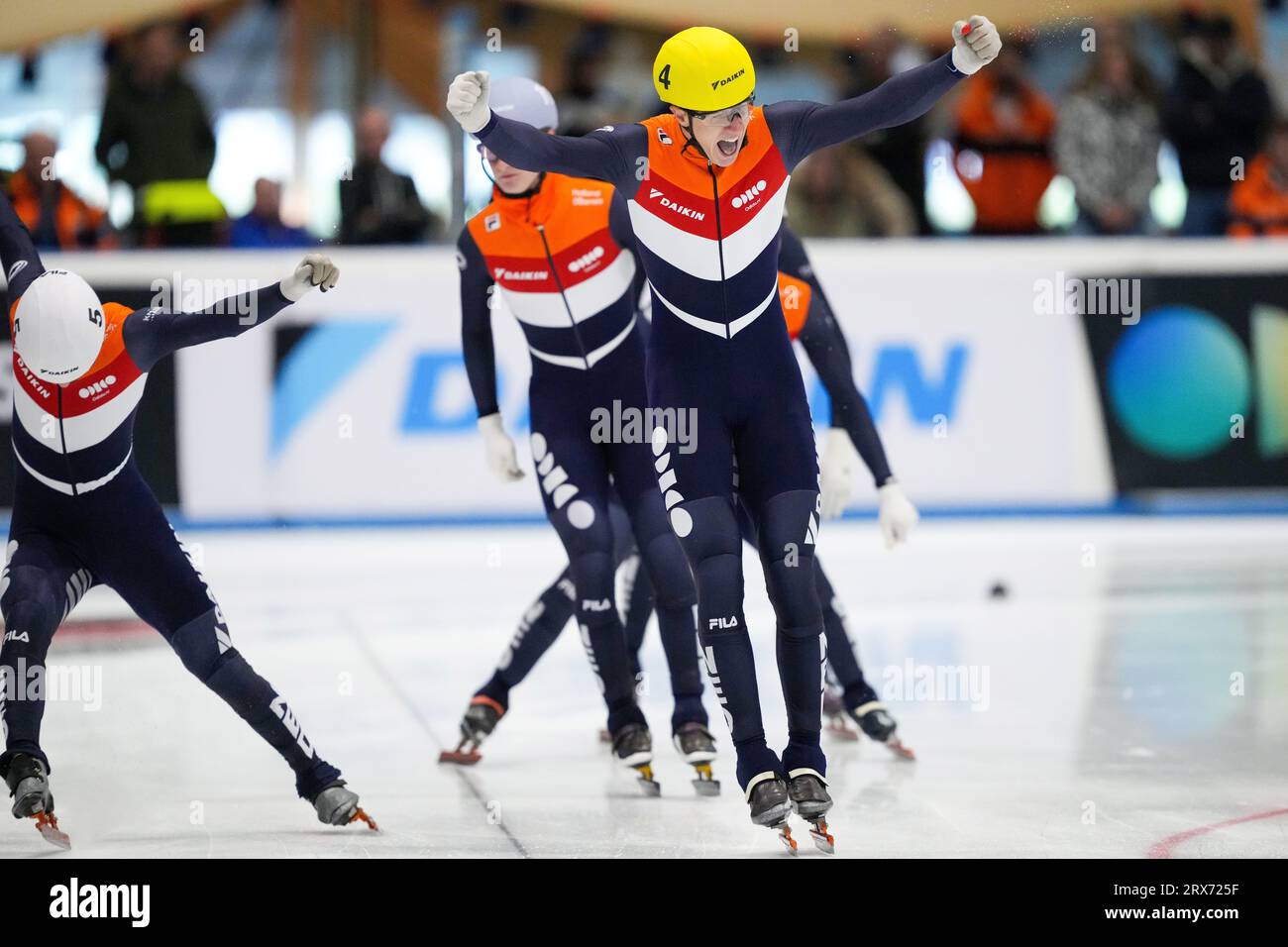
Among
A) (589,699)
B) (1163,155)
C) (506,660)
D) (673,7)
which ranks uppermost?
(673,7)

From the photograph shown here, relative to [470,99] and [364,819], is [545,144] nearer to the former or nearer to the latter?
[470,99]

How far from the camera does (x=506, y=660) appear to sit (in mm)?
6117

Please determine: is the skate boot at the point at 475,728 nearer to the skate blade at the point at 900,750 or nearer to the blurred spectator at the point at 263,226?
the skate blade at the point at 900,750

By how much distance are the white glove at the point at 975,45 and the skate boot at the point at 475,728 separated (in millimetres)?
2790

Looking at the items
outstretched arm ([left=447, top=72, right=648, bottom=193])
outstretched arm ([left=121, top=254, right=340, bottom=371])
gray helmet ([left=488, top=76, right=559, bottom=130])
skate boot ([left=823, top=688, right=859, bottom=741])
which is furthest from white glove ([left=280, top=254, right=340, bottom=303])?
skate boot ([left=823, top=688, right=859, bottom=741])

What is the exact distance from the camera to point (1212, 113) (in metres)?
12.0

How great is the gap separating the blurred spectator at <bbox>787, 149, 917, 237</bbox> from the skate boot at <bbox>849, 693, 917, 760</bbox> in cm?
635

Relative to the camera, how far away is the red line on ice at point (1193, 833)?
4.59m

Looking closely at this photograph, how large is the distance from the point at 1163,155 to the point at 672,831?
8.92 meters

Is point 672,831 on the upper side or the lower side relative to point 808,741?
lower

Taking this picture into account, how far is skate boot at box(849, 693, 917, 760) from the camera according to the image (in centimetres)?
599
